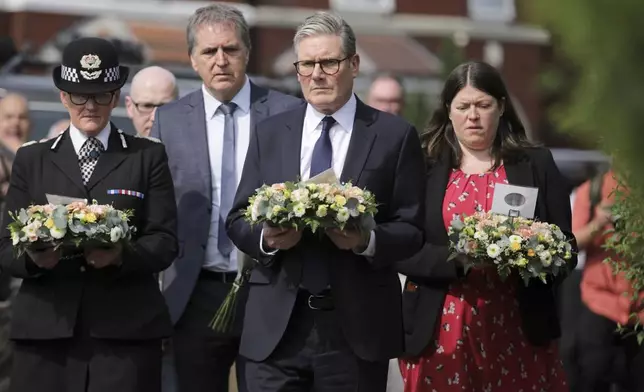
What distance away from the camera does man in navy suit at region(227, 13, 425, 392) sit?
5.12m

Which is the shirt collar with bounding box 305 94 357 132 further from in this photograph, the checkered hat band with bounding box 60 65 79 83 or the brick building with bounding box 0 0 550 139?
the brick building with bounding box 0 0 550 139

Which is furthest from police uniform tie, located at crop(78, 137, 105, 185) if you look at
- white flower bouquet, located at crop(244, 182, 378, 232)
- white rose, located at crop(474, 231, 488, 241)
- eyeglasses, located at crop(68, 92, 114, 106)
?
white rose, located at crop(474, 231, 488, 241)

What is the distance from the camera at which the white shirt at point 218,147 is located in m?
6.32

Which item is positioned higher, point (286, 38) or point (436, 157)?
point (286, 38)

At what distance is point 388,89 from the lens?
364 inches

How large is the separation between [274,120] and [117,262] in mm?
891

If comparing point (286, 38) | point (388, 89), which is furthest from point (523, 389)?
point (286, 38)

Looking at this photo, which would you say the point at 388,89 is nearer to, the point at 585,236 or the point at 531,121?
the point at 585,236

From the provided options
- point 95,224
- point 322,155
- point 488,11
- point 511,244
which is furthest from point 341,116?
point 488,11

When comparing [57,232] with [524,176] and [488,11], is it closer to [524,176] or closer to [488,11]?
[524,176]

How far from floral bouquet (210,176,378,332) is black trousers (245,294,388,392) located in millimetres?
454

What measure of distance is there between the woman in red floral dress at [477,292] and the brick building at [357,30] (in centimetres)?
1963

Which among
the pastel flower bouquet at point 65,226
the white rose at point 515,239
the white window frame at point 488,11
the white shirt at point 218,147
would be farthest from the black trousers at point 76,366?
the white window frame at point 488,11

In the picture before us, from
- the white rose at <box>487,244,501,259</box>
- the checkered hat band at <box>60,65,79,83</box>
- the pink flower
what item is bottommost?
the white rose at <box>487,244,501,259</box>
